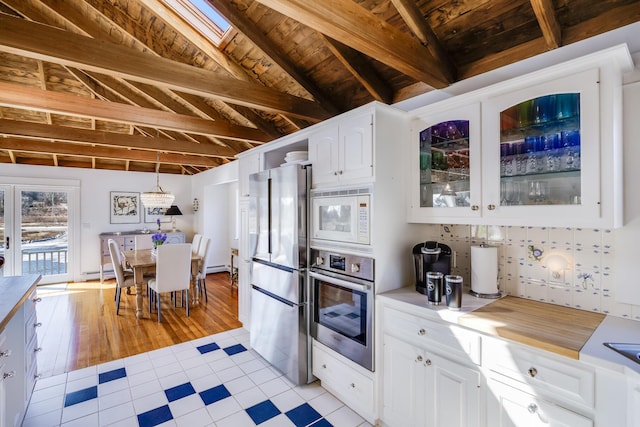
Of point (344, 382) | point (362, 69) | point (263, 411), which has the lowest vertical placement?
point (263, 411)

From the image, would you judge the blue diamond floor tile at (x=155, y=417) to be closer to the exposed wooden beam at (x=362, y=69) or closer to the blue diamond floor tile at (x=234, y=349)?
the blue diamond floor tile at (x=234, y=349)

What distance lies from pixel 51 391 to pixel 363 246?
9.20 feet

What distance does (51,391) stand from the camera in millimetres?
2426

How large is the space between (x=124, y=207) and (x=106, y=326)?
12.6ft

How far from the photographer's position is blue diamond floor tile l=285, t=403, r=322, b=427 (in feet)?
6.79

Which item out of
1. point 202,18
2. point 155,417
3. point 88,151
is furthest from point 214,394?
point 88,151

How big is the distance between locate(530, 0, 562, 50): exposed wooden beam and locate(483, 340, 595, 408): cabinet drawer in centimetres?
163

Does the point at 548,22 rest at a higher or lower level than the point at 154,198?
higher

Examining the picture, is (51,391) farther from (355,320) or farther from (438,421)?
(438,421)

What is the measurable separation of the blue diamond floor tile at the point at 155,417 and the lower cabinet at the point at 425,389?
1537 millimetres

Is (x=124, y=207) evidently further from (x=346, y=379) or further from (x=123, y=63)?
(x=346, y=379)

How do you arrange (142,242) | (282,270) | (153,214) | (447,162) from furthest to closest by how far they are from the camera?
(153,214) → (142,242) → (282,270) → (447,162)

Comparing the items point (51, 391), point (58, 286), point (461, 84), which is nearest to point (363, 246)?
point (461, 84)

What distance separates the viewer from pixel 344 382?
221 cm
